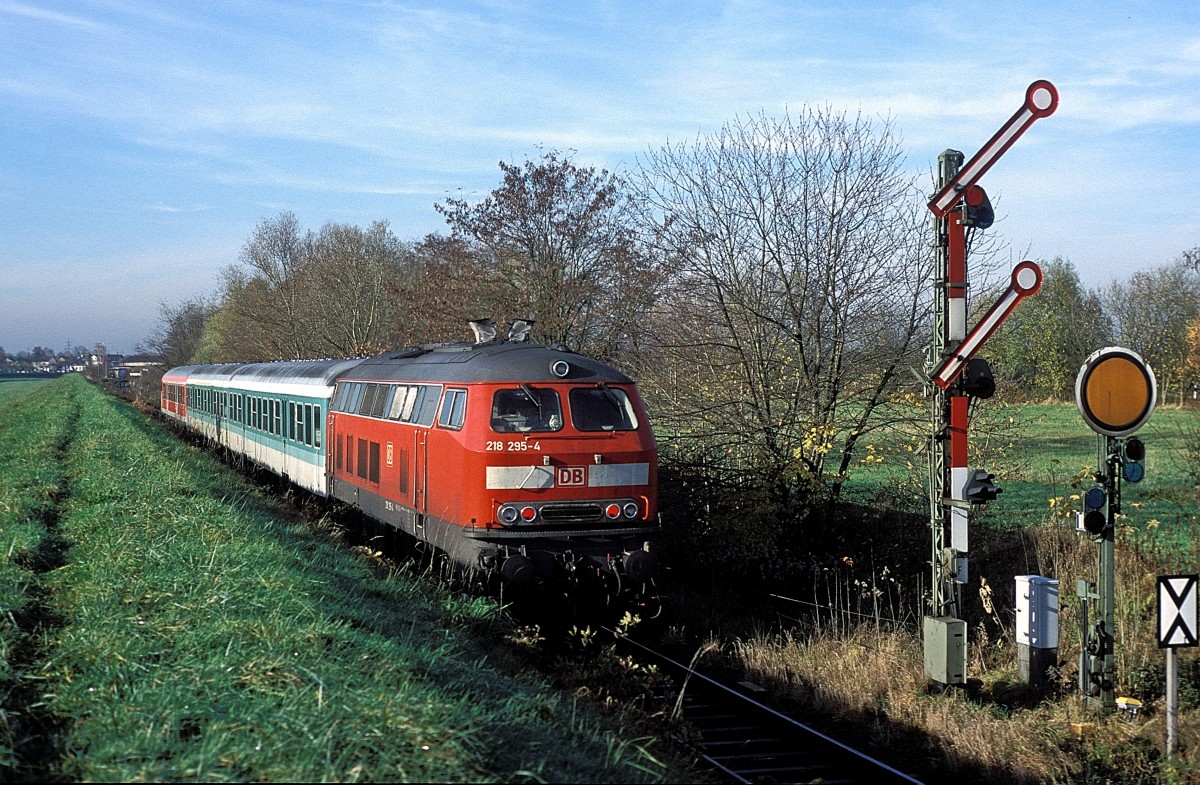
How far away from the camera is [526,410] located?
35.2ft

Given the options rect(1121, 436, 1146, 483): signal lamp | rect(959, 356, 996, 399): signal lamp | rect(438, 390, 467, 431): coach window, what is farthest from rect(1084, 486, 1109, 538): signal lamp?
rect(438, 390, 467, 431): coach window

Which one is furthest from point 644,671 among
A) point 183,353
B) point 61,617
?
point 183,353

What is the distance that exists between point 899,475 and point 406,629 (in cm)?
1025

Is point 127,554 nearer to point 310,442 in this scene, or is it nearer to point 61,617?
point 61,617

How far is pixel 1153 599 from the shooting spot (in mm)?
10102

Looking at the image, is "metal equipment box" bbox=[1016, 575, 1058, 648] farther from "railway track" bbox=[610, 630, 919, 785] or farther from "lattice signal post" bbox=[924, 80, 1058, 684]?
"railway track" bbox=[610, 630, 919, 785]

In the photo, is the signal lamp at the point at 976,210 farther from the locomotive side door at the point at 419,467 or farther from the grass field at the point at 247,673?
the locomotive side door at the point at 419,467

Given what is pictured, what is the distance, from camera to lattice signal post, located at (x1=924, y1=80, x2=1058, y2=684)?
8.94m

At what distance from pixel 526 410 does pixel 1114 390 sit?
540cm

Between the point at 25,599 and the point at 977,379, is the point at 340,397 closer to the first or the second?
the point at 25,599

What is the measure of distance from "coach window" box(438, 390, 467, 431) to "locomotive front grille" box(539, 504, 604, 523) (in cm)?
127

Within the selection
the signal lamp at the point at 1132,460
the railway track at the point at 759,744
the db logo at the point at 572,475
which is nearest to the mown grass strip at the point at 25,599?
the railway track at the point at 759,744

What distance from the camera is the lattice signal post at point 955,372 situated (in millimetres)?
8938

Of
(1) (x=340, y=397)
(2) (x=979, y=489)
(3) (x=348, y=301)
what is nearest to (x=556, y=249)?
(1) (x=340, y=397)
